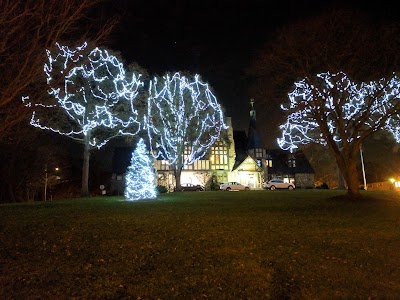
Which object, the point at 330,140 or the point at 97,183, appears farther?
the point at 97,183

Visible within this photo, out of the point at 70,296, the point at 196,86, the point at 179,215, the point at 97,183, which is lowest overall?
the point at 70,296

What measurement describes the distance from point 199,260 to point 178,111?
28222 mm

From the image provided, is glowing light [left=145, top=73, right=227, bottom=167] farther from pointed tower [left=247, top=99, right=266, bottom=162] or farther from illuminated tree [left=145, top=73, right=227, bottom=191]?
pointed tower [left=247, top=99, right=266, bottom=162]

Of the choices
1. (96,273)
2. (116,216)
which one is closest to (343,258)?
(96,273)

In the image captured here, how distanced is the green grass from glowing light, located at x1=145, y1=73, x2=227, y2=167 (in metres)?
23.8

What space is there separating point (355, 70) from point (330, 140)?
13.9 ft

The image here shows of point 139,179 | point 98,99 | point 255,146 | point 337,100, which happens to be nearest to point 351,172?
point 337,100

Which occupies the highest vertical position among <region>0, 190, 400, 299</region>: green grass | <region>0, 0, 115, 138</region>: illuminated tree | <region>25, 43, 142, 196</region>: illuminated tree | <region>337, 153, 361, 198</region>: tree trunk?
<region>25, 43, 142, 196</region>: illuminated tree

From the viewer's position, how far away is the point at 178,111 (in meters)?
34.7

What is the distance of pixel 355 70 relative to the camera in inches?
775

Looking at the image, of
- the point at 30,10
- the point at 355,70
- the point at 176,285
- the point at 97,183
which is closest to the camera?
the point at 176,285

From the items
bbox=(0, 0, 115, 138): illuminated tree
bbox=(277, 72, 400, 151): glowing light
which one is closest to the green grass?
bbox=(0, 0, 115, 138): illuminated tree

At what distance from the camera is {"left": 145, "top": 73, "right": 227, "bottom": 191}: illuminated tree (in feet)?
113

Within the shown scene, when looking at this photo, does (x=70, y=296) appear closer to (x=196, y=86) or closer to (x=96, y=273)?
(x=96, y=273)
